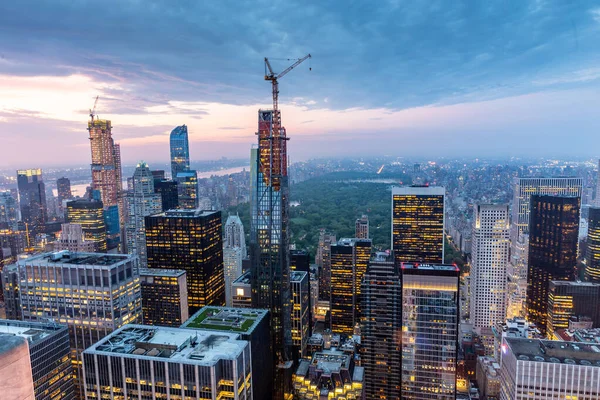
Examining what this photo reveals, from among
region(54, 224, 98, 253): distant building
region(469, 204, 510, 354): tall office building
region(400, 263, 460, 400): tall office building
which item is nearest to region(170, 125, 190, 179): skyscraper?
region(54, 224, 98, 253): distant building

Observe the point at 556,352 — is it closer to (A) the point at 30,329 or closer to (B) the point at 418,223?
(A) the point at 30,329

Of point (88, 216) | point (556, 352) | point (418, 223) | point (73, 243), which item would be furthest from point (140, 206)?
point (556, 352)

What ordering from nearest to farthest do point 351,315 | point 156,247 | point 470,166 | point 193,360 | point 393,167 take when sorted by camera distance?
point 193,360 → point 156,247 → point 351,315 → point 470,166 → point 393,167

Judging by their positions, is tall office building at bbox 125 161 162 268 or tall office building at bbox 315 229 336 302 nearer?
tall office building at bbox 315 229 336 302

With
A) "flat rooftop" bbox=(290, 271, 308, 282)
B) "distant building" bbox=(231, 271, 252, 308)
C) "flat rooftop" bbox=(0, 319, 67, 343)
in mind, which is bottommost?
"distant building" bbox=(231, 271, 252, 308)

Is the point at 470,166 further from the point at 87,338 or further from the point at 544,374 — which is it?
the point at 87,338

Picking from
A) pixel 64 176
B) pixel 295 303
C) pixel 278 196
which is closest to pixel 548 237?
pixel 295 303

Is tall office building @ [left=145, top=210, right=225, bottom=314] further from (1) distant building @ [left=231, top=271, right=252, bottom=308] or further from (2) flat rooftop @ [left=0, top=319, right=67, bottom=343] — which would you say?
(2) flat rooftop @ [left=0, top=319, right=67, bottom=343]
